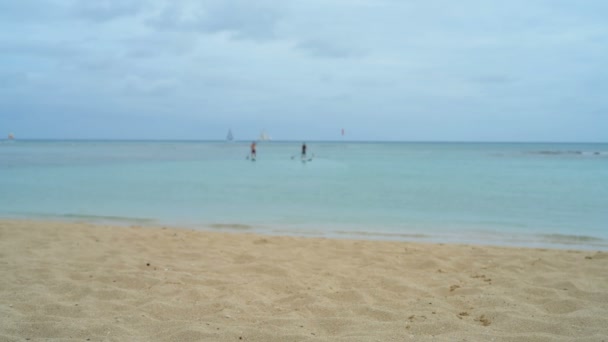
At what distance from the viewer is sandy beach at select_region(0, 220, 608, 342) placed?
4.03 m

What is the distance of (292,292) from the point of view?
5168 mm

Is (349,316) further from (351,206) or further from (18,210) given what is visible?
(18,210)

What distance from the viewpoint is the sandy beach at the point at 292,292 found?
4031 millimetres

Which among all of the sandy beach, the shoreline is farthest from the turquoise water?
the sandy beach

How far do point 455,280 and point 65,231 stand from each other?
A: 657 centimetres

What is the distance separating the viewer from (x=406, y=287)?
5.35 metres

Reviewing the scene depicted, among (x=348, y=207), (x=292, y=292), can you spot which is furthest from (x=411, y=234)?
(x=292, y=292)

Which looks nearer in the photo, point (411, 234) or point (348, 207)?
point (411, 234)

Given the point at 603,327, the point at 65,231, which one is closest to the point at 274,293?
the point at 603,327

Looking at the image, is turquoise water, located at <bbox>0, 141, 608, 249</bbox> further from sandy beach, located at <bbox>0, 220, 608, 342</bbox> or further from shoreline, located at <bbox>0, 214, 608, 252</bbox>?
sandy beach, located at <bbox>0, 220, 608, 342</bbox>

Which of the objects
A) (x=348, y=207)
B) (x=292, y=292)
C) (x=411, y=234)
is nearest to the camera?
(x=292, y=292)

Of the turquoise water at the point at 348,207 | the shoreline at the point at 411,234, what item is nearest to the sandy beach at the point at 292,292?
the shoreline at the point at 411,234

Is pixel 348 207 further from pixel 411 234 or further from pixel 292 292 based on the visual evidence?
pixel 292 292

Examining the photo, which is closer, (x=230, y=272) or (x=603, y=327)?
(x=603, y=327)
